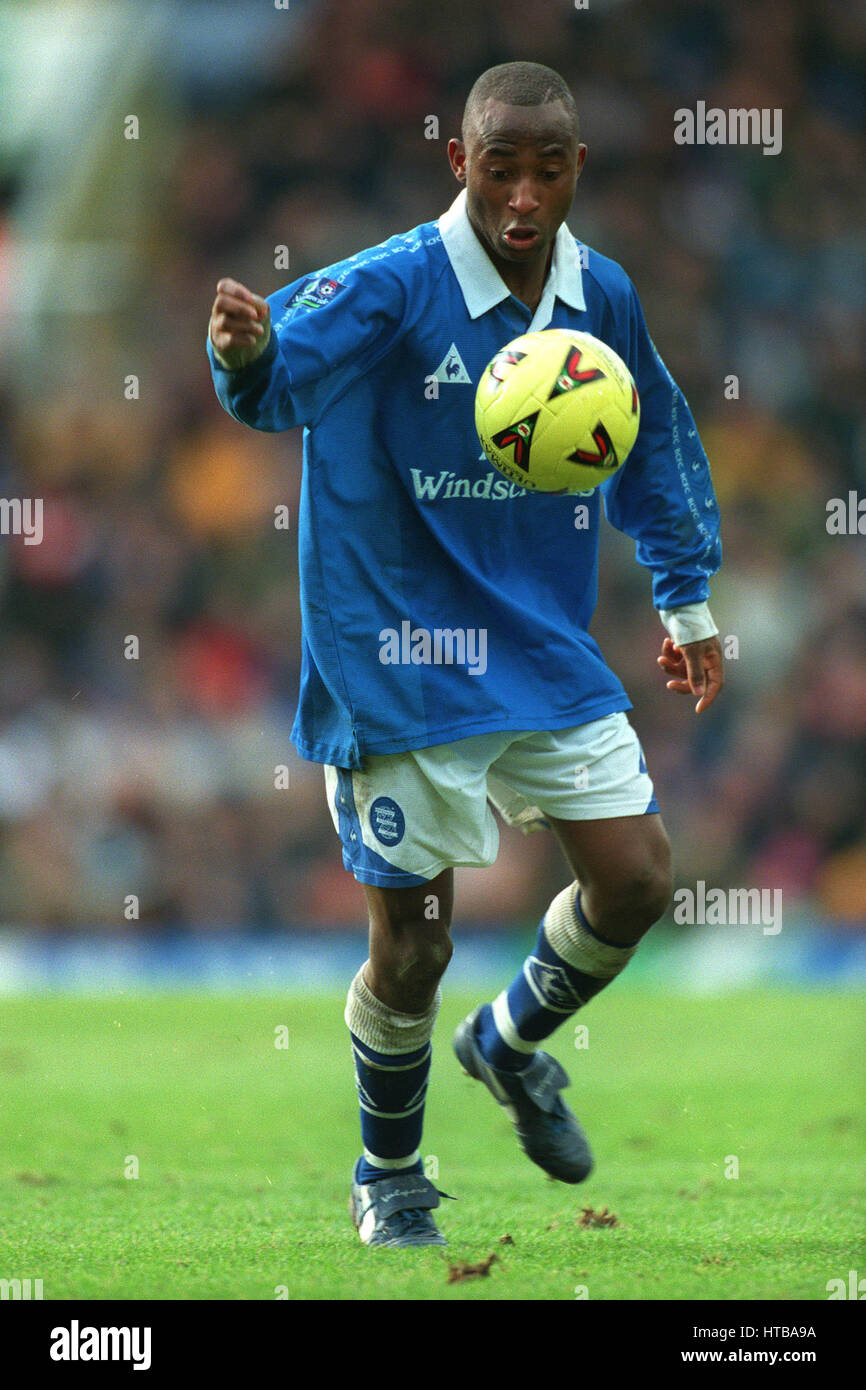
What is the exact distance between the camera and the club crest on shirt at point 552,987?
4.46m

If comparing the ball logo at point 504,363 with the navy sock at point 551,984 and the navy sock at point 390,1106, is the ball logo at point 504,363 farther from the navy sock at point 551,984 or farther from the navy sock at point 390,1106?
the navy sock at point 390,1106

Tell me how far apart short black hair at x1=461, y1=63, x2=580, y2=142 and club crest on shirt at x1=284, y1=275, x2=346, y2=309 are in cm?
44

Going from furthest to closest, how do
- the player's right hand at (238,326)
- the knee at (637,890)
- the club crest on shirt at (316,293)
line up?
the knee at (637,890)
the club crest on shirt at (316,293)
the player's right hand at (238,326)

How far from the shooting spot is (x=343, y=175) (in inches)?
520

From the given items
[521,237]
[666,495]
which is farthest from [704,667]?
[521,237]

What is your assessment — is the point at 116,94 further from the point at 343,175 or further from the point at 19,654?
the point at 19,654

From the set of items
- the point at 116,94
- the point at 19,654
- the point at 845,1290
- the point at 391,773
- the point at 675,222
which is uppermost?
the point at 116,94

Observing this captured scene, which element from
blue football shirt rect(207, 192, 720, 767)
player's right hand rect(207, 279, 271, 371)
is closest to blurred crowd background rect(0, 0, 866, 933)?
blue football shirt rect(207, 192, 720, 767)

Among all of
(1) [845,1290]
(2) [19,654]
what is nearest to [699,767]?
(2) [19,654]

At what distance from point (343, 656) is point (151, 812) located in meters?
6.96

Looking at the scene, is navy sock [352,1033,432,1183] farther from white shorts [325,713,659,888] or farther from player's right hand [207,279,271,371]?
player's right hand [207,279,271,371]

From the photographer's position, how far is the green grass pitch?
146 inches

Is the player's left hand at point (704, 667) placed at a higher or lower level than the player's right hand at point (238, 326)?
lower

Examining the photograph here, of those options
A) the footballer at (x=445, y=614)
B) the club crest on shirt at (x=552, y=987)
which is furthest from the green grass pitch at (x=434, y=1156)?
the club crest on shirt at (x=552, y=987)
